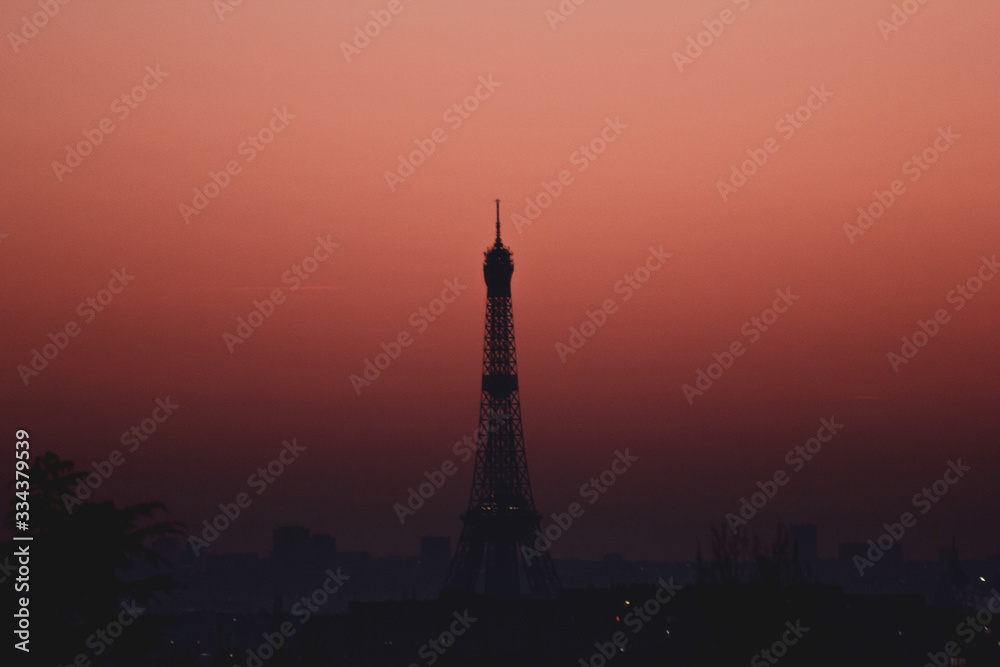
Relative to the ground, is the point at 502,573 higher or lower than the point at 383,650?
higher

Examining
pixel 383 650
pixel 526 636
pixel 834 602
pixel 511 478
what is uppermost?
pixel 834 602

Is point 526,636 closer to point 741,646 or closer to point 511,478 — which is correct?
point 511,478

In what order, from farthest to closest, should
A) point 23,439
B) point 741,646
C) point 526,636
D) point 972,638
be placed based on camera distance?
point 526,636 < point 972,638 < point 741,646 < point 23,439

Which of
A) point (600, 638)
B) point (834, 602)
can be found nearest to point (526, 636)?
point (600, 638)

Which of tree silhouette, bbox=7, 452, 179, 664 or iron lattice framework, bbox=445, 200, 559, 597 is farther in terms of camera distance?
iron lattice framework, bbox=445, 200, 559, 597
